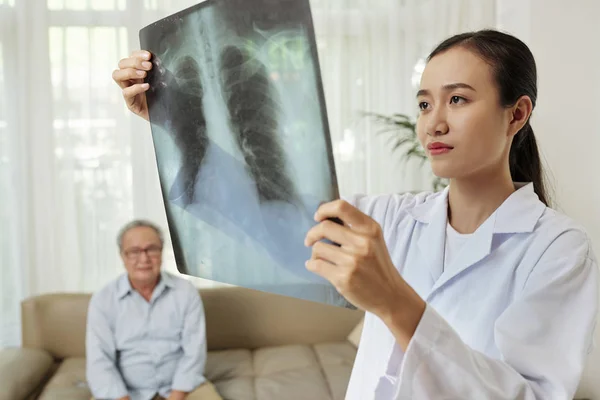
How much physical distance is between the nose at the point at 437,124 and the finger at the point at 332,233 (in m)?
0.33

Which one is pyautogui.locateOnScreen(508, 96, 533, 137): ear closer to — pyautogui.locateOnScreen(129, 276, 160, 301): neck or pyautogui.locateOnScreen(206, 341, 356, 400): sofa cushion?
pyautogui.locateOnScreen(206, 341, 356, 400): sofa cushion

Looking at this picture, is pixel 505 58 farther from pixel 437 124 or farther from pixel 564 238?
pixel 564 238

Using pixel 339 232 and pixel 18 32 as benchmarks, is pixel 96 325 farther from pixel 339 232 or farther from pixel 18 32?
pixel 339 232

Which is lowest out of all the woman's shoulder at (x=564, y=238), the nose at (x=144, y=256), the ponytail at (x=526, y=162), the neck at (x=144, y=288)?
the neck at (x=144, y=288)

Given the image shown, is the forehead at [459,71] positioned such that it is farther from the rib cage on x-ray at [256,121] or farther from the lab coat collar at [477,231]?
the rib cage on x-ray at [256,121]

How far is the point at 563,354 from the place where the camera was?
2.62 ft

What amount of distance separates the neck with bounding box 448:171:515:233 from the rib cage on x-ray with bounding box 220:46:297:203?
0.40 m

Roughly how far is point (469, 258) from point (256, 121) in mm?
406

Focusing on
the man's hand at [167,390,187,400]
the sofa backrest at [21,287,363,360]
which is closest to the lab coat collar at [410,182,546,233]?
the man's hand at [167,390,187,400]

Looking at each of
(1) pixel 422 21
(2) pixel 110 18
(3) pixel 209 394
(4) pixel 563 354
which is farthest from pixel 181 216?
(1) pixel 422 21

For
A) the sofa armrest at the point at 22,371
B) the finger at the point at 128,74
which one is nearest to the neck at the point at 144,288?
the sofa armrest at the point at 22,371

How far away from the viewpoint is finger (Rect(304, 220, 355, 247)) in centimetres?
63

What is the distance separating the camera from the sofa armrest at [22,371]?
2635 mm

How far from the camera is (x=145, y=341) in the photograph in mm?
2717
